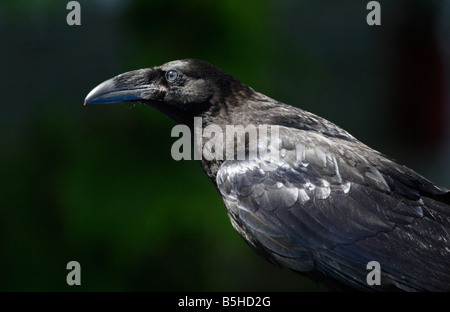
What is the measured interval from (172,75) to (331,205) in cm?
110

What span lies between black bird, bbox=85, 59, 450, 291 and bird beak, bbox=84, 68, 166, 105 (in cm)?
1

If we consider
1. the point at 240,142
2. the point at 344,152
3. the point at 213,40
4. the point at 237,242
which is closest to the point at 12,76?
the point at 213,40

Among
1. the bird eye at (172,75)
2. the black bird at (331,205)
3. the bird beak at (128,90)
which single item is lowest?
the black bird at (331,205)

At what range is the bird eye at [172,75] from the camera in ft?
10.4

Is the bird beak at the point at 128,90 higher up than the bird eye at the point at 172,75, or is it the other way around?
the bird eye at the point at 172,75

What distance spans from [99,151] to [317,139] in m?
2.53

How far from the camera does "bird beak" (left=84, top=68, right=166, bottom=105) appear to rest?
315 cm

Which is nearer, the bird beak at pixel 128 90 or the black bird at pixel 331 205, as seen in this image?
the black bird at pixel 331 205

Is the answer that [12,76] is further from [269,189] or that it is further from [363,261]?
[363,261]

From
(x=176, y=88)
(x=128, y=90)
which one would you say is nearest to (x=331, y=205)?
(x=176, y=88)

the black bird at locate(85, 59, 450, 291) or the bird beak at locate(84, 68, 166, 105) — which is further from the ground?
the bird beak at locate(84, 68, 166, 105)

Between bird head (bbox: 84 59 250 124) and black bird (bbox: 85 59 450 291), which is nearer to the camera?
black bird (bbox: 85 59 450 291)

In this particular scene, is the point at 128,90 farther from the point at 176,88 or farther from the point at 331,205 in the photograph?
the point at 331,205

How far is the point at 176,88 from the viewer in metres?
3.16
